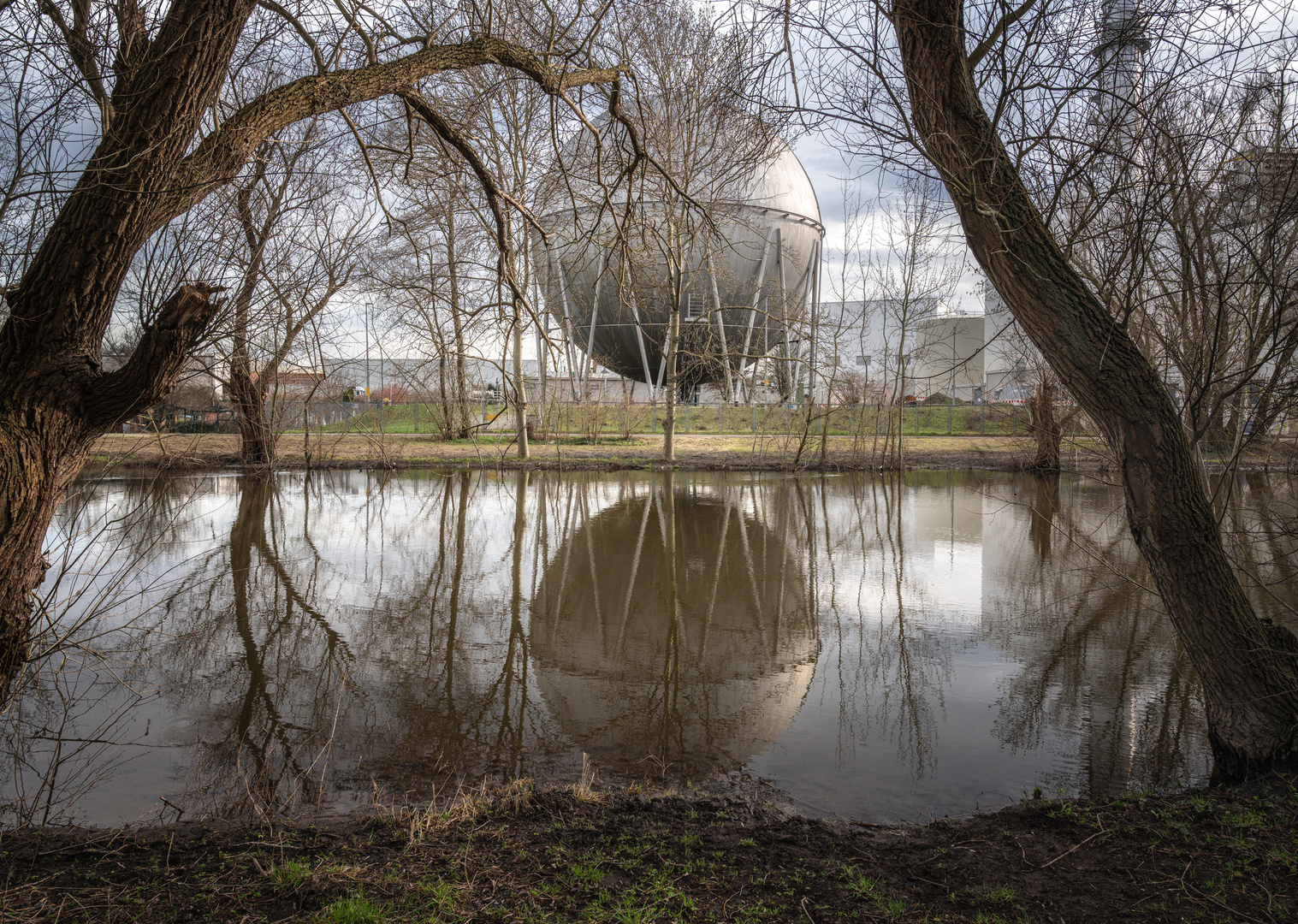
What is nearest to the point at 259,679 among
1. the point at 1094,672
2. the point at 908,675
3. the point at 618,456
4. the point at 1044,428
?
the point at 908,675

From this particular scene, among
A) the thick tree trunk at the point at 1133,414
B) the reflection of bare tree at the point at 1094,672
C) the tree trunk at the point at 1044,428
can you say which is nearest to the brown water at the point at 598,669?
the reflection of bare tree at the point at 1094,672

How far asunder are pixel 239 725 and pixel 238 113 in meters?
3.11

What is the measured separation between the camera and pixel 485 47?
426 cm

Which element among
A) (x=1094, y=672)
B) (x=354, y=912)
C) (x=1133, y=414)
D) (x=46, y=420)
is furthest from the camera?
(x=1094, y=672)

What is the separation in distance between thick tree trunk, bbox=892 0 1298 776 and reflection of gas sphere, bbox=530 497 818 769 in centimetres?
214

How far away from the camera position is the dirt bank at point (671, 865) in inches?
100

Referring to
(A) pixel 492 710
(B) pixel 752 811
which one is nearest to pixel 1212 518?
(B) pixel 752 811

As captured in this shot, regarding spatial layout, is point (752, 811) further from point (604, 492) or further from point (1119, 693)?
point (604, 492)

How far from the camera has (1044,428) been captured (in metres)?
18.1

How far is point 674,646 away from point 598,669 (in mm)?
747

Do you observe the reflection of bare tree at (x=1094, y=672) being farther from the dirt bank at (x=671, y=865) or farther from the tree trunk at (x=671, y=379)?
the tree trunk at (x=671, y=379)

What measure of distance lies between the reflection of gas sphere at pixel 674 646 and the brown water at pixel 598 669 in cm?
3

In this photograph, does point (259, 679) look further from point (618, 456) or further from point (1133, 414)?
point (618, 456)

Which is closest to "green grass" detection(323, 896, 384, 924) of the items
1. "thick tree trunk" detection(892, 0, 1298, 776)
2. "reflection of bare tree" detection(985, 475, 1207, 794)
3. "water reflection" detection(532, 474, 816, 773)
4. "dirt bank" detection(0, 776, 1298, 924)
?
"dirt bank" detection(0, 776, 1298, 924)
